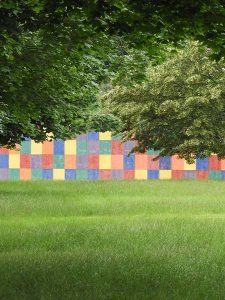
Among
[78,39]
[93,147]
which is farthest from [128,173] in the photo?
[78,39]

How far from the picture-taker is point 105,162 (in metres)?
62.8

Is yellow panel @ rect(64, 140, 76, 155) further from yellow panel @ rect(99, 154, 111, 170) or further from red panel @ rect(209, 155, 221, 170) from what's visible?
red panel @ rect(209, 155, 221, 170)

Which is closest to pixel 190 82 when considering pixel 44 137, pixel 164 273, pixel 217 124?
pixel 217 124

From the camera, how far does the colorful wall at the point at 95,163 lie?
62.6 metres

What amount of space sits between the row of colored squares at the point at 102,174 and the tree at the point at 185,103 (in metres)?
21.9

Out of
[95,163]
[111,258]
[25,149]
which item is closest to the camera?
[111,258]

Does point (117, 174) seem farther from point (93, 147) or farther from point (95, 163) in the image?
point (93, 147)

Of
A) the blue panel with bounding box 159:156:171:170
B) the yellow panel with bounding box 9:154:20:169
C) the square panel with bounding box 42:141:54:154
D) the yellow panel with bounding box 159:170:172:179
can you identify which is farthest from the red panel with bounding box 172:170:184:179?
the yellow panel with bounding box 9:154:20:169

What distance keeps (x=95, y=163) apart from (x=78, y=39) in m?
50.2

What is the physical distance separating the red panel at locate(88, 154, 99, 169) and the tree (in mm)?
21660

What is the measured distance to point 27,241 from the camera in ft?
51.9

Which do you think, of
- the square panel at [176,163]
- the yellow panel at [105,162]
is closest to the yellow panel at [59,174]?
the yellow panel at [105,162]

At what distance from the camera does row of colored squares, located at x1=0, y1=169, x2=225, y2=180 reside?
62750mm

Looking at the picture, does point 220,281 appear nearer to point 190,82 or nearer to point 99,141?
point 190,82
